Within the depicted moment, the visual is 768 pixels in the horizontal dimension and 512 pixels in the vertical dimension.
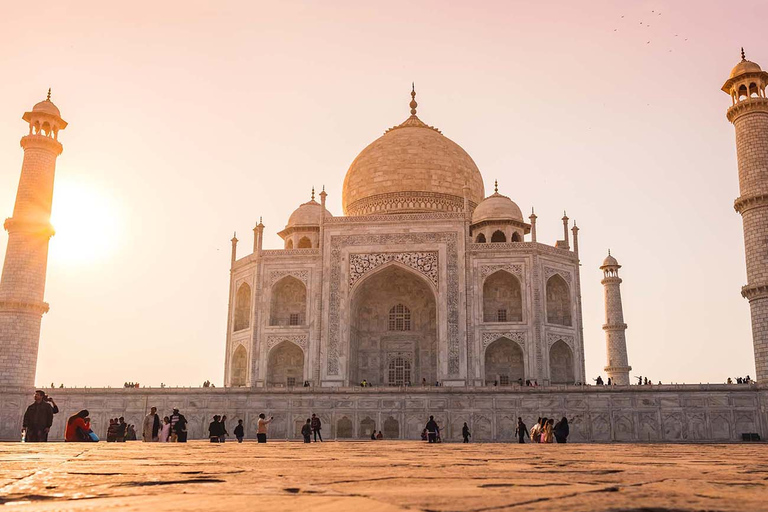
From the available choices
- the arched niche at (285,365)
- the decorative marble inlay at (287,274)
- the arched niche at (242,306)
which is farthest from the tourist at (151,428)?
the arched niche at (242,306)

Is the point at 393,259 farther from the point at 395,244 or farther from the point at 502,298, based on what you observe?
the point at 502,298

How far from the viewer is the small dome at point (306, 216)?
28234 millimetres

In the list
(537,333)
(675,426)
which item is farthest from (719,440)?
(537,333)

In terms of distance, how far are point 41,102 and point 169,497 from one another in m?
21.5

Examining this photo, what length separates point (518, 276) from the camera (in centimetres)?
2416

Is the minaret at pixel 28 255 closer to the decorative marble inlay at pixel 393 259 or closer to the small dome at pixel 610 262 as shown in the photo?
the decorative marble inlay at pixel 393 259

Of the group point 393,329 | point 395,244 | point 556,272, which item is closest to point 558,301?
point 556,272

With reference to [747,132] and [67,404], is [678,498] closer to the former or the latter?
[747,132]

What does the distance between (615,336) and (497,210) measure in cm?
833

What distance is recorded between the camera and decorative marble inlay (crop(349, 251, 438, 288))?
962 inches

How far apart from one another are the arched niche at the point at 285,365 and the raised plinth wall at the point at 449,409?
18.4 ft

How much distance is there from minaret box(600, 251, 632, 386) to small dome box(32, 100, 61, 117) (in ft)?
72.4

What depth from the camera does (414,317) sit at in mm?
25859

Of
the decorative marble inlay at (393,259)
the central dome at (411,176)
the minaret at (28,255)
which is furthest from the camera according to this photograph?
the central dome at (411,176)
